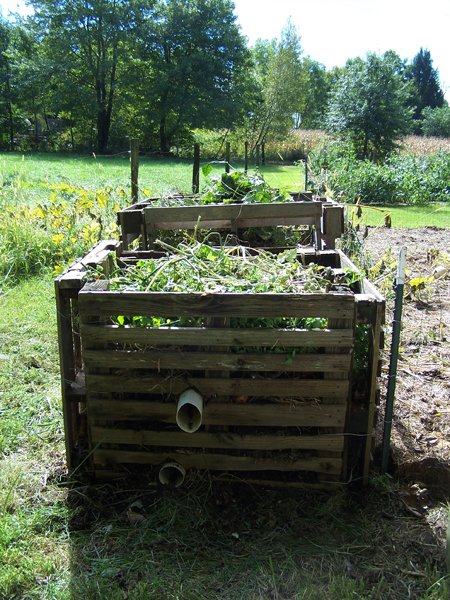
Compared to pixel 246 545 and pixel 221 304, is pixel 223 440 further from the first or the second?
pixel 221 304

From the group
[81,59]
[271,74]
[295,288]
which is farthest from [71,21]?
[295,288]

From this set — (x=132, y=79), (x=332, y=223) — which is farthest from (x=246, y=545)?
(x=132, y=79)

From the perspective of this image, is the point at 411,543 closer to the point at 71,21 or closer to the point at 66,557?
the point at 66,557

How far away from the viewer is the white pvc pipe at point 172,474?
294 cm

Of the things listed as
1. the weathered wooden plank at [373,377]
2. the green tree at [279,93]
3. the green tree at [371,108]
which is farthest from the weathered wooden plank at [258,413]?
the green tree at [279,93]

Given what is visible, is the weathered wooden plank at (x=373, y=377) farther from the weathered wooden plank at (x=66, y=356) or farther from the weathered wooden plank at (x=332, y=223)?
the weathered wooden plank at (x=332, y=223)

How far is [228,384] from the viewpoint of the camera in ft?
9.25

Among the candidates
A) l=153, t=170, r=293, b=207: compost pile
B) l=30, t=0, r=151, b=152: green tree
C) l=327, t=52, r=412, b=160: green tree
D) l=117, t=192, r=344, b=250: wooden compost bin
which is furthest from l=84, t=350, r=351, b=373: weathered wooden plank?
l=30, t=0, r=151, b=152: green tree

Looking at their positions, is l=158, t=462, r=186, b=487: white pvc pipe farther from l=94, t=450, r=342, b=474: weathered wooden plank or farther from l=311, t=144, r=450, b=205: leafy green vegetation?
l=311, t=144, r=450, b=205: leafy green vegetation

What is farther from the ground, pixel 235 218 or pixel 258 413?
pixel 235 218

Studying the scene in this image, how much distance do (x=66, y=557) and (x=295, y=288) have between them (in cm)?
174

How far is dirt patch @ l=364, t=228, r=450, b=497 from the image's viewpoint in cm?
321

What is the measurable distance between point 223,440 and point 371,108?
2762 cm

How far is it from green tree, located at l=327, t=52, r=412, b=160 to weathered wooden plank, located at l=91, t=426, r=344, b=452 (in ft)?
87.7
